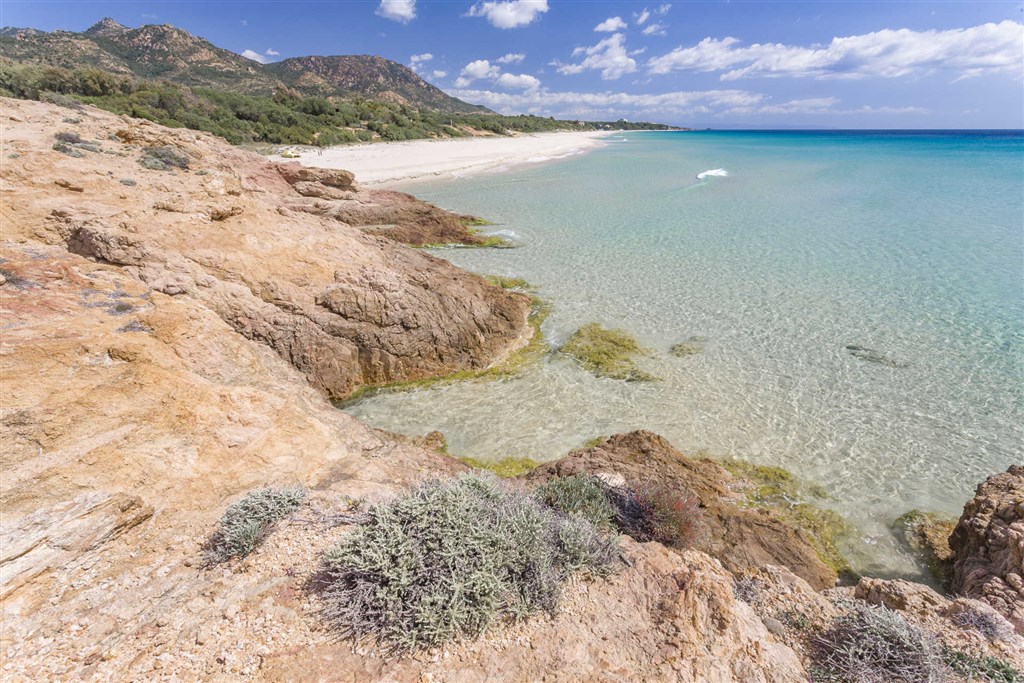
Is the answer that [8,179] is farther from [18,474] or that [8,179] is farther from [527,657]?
[527,657]

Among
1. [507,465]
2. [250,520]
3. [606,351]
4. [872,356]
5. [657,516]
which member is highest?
[250,520]

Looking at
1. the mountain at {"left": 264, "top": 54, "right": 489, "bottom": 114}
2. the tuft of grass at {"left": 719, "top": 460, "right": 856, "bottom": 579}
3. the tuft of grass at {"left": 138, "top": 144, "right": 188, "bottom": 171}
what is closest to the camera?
the tuft of grass at {"left": 719, "top": 460, "right": 856, "bottom": 579}

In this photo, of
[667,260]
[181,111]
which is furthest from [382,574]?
[181,111]

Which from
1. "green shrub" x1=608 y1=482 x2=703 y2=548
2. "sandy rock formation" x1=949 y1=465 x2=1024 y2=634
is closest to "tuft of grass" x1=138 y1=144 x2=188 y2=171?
"green shrub" x1=608 y1=482 x2=703 y2=548

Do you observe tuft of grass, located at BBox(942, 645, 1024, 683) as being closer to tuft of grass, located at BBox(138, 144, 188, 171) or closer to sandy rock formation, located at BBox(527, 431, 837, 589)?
sandy rock formation, located at BBox(527, 431, 837, 589)

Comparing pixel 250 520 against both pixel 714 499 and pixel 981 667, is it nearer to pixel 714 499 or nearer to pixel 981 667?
pixel 714 499

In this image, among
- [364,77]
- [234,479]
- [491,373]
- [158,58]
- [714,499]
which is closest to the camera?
[234,479]

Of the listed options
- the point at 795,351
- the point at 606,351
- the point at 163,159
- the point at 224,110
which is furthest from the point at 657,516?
the point at 224,110
